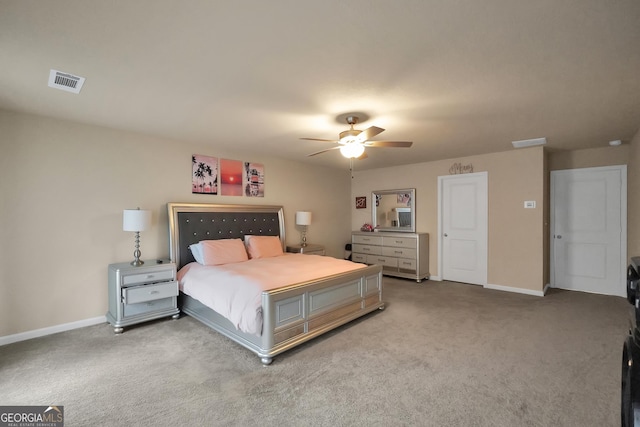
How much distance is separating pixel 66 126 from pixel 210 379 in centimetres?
317

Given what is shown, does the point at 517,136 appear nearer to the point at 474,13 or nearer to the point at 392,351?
the point at 474,13

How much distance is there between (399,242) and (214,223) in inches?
137

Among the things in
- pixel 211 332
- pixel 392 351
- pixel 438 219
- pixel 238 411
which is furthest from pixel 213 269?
pixel 438 219

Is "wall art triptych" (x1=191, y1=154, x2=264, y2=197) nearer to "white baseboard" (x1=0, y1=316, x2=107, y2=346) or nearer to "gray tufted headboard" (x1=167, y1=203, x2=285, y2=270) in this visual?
"gray tufted headboard" (x1=167, y1=203, x2=285, y2=270)

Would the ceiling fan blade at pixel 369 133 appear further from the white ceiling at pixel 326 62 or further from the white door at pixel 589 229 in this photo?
the white door at pixel 589 229

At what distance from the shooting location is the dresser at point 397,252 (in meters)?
5.54

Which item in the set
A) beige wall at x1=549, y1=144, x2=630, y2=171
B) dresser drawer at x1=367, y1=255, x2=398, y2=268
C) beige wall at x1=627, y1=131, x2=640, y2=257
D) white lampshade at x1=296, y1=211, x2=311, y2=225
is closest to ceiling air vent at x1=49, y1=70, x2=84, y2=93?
white lampshade at x1=296, y1=211, x2=311, y2=225

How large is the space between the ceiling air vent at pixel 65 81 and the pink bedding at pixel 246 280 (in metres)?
2.12

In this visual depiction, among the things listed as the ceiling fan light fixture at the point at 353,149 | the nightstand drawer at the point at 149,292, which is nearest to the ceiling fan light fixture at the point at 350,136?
the ceiling fan light fixture at the point at 353,149

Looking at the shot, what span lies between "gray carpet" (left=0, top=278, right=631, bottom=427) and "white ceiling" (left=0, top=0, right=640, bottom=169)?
91.7 inches

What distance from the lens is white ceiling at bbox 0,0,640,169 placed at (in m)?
1.52

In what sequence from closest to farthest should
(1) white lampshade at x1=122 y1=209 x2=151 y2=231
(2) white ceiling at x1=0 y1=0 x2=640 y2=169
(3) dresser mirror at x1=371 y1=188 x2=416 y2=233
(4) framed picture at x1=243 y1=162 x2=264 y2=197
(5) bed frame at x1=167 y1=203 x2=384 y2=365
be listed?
(2) white ceiling at x1=0 y1=0 x2=640 y2=169 → (5) bed frame at x1=167 y1=203 x2=384 y2=365 → (1) white lampshade at x1=122 y1=209 x2=151 y2=231 → (4) framed picture at x1=243 y1=162 x2=264 y2=197 → (3) dresser mirror at x1=371 y1=188 x2=416 y2=233

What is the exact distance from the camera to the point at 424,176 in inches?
229

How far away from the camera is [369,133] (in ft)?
9.46
